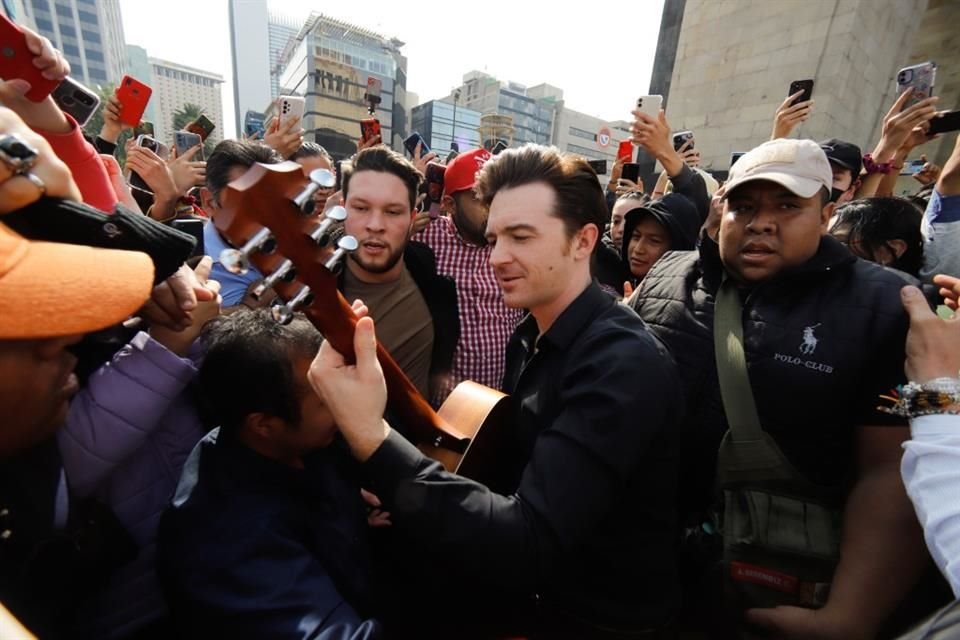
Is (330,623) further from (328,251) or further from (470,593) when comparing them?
(328,251)

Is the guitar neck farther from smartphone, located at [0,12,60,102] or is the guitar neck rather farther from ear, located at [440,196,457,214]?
ear, located at [440,196,457,214]

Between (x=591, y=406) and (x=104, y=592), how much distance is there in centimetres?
161

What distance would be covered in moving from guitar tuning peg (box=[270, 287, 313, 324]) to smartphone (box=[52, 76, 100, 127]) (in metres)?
1.89

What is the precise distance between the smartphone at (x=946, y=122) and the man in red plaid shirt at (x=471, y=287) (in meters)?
3.53

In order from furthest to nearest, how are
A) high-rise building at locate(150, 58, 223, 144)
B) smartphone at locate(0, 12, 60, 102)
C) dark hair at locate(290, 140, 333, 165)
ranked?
1. high-rise building at locate(150, 58, 223, 144)
2. dark hair at locate(290, 140, 333, 165)
3. smartphone at locate(0, 12, 60, 102)

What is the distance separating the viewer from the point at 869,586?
146 cm

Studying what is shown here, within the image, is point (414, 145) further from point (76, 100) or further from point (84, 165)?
point (84, 165)

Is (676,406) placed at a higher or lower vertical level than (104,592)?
higher

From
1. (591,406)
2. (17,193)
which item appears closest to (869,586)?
(591,406)

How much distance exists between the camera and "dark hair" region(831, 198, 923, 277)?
263cm

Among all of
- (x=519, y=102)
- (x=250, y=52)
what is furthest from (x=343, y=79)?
(x=250, y=52)

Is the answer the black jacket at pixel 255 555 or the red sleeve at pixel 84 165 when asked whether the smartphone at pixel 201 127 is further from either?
the black jacket at pixel 255 555

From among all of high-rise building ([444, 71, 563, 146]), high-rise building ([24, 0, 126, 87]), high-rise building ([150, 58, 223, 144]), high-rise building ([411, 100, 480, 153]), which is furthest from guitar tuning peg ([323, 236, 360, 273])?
high-rise building ([150, 58, 223, 144])

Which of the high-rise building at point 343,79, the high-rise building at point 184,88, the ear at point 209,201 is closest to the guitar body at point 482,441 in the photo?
the ear at point 209,201
